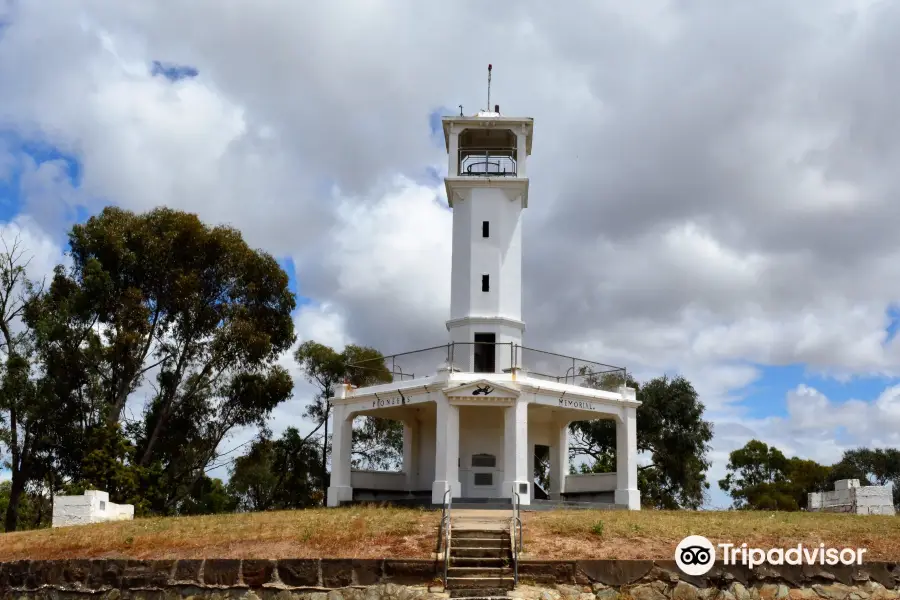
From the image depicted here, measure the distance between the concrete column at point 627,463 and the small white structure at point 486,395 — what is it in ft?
0.12

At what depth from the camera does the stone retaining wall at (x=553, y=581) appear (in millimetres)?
18000

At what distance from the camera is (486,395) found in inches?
1141

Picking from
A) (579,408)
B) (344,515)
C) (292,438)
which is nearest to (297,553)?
(344,515)

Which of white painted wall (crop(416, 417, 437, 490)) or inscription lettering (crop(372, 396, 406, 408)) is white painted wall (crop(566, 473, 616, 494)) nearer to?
white painted wall (crop(416, 417, 437, 490))

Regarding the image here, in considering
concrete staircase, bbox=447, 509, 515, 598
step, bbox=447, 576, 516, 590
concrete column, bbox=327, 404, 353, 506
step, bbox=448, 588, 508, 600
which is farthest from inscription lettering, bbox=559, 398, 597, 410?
step, bbox=448, 588, 508, 600

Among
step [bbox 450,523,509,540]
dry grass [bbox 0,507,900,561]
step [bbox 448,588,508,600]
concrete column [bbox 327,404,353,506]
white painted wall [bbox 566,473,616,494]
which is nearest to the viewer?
step [bbox 448,588,508,600]

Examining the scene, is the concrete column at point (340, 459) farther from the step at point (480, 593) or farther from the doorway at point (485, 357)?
the step at point (480, 593)

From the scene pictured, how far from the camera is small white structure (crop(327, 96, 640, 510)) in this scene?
29.1m

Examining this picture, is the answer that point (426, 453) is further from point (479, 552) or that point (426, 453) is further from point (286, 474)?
point (286, 474)

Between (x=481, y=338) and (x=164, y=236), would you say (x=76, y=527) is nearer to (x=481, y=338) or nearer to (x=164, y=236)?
(x=481, y=338)

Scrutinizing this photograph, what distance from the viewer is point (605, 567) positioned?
59.5 feet

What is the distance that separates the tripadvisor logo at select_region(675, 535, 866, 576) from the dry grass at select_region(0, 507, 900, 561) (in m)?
0.35

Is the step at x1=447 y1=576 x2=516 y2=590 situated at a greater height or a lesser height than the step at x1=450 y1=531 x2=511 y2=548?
lesser

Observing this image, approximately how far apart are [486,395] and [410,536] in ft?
30.1
